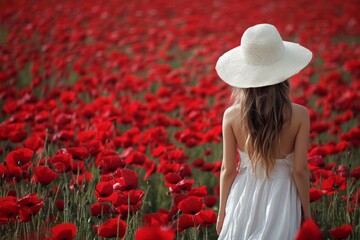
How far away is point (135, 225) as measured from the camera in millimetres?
2492

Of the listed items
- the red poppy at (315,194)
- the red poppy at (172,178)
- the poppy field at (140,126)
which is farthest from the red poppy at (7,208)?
the red poppy at (315,194)

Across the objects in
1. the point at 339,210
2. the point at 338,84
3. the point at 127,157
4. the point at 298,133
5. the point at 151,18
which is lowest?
the point at 151,18

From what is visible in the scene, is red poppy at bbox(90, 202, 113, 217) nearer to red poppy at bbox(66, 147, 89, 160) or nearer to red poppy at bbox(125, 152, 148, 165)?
red poppy at bbox(66, 147, 89, 160)

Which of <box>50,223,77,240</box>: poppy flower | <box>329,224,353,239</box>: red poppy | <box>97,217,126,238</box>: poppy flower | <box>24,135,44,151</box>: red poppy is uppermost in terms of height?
<box>50,223,77,240</box>: poppy flower

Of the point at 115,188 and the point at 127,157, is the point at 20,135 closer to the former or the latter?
the point at 127,157

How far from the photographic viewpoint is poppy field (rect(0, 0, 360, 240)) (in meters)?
2.44

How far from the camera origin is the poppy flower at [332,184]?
8.45 feet

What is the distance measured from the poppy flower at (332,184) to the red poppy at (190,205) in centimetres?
71

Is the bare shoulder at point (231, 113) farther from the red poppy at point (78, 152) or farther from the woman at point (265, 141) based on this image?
the red poppy at point (78, 152)

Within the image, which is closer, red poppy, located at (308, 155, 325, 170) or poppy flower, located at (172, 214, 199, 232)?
poppy flower, located at (172, 214, 199, 232)

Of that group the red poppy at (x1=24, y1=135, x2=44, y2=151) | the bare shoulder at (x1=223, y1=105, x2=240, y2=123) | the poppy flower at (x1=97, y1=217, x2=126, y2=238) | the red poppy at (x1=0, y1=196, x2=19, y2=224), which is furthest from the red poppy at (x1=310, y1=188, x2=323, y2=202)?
the red poppy at (x1=24, y1=135, x2=44, y2=151)

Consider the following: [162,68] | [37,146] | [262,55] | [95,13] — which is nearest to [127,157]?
[37,146]

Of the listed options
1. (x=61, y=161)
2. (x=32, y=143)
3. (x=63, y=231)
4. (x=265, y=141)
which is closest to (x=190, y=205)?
(x=265, y=141)

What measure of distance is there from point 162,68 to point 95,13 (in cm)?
471
